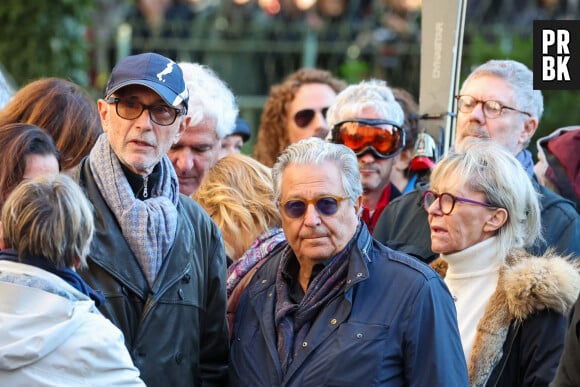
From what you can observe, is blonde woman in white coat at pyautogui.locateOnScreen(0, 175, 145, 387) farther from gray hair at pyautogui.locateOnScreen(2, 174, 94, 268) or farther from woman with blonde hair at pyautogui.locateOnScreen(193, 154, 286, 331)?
woman with blonde hair at pyautogui.locateOnScreen(193, 154, 286, 331)

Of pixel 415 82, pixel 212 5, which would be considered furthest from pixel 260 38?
pixel 415 82

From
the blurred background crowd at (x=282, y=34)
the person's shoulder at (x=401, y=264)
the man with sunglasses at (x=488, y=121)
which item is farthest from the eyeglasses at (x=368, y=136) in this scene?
the blurred background crowd at (x=282, y=34)

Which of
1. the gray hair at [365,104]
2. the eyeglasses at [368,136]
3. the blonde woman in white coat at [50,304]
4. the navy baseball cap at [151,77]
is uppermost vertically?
the navy baseball cap at [151,77]

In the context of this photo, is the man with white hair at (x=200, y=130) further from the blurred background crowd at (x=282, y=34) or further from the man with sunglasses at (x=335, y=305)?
the blurred background crowd at (x=282, y=34)

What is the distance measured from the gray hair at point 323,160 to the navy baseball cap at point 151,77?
454 mm

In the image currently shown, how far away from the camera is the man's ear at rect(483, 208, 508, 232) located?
5152 millimetres

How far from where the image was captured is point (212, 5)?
19.4 m

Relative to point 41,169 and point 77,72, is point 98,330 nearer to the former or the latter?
point 41,169

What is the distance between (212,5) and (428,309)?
15.3 meters

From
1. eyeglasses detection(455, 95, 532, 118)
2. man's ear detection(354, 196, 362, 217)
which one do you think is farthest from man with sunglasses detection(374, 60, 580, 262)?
man's ear detection(354, 196, 362, 217)

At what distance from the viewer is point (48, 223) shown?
399 cm

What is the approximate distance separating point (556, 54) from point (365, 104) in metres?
1.69

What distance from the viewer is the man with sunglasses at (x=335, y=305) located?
4.45 m

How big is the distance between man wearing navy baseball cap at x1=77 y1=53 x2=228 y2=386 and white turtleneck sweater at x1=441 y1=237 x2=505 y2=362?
95cm
